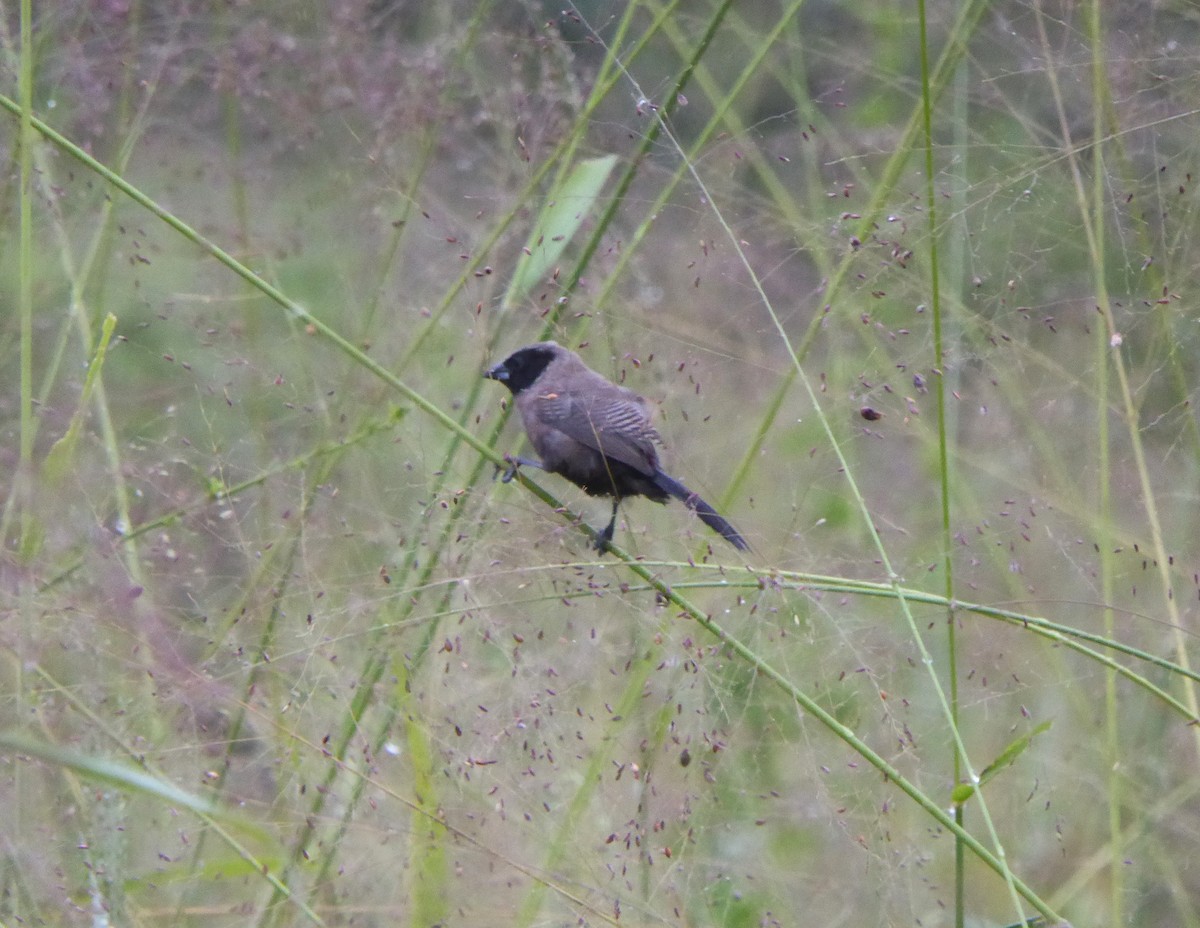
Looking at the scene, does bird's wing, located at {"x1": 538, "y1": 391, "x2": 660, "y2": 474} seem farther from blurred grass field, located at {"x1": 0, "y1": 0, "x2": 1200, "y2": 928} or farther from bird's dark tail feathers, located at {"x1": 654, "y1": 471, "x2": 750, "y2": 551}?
bird's dark tail feathers, located at {"x1": 654, "y1": 471, "x2": 750, "y2": 551}

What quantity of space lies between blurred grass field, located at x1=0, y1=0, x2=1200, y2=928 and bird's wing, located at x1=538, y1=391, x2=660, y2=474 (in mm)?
121

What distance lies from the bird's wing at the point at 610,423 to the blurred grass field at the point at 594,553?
121 millimetres

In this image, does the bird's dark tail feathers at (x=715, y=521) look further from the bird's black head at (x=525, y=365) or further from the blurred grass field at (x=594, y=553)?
the bird's black head at (x=525, y=365)

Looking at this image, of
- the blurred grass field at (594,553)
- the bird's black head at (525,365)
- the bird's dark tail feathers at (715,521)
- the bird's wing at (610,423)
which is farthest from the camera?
the bird's black head at (525,365)

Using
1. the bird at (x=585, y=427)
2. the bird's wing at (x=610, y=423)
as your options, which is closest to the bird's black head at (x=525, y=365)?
the bird at (x=585, y=427)

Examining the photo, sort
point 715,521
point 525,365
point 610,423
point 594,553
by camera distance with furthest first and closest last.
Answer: point 525,365 → point 610,423 → point 594,553 → point 715,521

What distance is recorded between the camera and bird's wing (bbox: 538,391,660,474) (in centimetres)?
321

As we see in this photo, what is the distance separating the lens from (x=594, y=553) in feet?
9.62

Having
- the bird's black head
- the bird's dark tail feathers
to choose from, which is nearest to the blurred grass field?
the bird's dark tail feathers

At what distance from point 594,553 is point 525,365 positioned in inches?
34.2

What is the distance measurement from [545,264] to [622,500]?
1.06 meters

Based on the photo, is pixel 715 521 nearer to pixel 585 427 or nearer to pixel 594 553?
pixel 594 553

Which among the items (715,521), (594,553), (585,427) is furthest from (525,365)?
(715,521)

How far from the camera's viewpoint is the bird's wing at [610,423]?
321 centimetres
